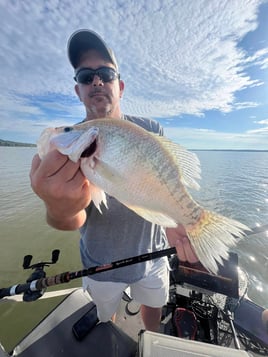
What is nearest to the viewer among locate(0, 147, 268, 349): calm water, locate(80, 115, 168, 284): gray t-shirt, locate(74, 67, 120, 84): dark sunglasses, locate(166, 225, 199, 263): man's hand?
locate(166, 225, 199, 263): man's hand

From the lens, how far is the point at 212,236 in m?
1.30

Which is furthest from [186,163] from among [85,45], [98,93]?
[85,45]

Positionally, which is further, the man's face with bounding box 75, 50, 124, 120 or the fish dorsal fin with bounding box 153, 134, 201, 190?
the man's face with bounding box 75, 50, 124, 120

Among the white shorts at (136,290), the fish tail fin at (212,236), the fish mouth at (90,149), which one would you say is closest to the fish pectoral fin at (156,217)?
the fish tail fin at (212,236)

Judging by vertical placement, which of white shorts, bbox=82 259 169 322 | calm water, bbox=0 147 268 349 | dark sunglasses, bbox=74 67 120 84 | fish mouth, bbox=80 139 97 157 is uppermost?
dark sunglasses, bbox=74 67 120 84

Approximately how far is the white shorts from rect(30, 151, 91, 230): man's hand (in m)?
1.15

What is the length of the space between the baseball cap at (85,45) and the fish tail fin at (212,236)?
190cm

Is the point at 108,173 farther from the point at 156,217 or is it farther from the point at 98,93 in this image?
the point at 98,93

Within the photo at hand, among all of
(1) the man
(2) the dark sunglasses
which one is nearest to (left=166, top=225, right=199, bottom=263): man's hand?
(1) the man

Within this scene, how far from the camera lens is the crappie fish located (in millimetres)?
1272

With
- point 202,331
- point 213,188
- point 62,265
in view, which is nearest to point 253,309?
point 202,331

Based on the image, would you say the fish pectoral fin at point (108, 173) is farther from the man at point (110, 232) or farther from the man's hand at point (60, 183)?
the man at point (110, 232)

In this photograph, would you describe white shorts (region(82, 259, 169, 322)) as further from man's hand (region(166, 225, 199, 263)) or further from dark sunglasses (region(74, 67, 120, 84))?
dark sunglasses (region(74, 67, 120, 84))

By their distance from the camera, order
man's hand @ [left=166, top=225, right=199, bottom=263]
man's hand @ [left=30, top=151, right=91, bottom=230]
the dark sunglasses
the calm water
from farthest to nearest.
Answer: the calm water, the dark sunglasses, man's hand @ [left=166, top=225, right=199, bottom=263], man's hand @ [left=30, top=151, right=91, bottom=230]
